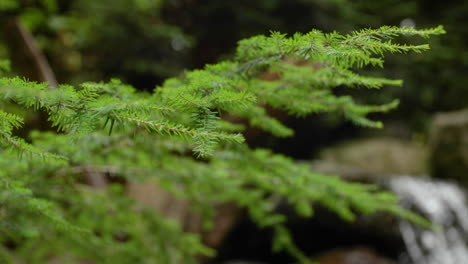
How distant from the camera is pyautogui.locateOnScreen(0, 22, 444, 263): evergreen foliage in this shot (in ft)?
2.76

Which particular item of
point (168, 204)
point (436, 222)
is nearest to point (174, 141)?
point (168, 204)

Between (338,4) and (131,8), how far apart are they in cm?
340

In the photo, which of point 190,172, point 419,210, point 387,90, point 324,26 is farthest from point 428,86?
point 190,172

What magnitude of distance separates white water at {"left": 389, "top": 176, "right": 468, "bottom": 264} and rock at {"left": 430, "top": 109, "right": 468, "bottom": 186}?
1.10m

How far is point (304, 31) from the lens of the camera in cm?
577

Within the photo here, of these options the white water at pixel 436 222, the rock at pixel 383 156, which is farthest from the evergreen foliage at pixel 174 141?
the rock at pixel 383 156

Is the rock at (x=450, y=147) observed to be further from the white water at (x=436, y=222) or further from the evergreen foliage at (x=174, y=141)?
the evergreen foliage at (x=174, y=141)

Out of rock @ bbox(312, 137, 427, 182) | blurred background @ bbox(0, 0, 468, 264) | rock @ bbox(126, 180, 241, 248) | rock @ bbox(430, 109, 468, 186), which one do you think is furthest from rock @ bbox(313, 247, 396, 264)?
rock @ bbox(312, 137, 427, 182)

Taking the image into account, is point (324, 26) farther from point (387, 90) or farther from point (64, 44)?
point (64, 44)

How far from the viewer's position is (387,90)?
6.94 metres

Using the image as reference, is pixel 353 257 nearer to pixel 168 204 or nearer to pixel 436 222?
pixel 436 222

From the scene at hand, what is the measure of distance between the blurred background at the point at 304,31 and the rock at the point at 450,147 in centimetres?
2

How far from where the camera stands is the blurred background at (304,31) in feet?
14.8

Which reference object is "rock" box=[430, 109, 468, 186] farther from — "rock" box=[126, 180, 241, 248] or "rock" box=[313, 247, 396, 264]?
"rock" box=[126, 180, 241, 248]
